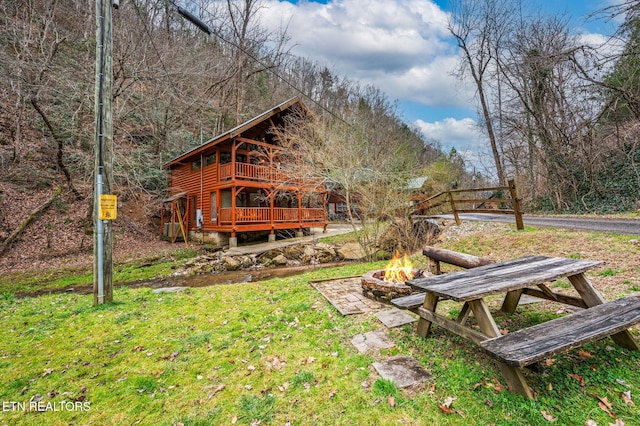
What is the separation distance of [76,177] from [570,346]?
18.3 meters

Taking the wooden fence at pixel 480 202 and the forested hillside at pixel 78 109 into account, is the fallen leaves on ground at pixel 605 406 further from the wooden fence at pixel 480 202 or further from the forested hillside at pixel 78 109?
the forested hillside at pixel 78 109

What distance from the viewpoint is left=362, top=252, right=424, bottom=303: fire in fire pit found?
4034 millimetres

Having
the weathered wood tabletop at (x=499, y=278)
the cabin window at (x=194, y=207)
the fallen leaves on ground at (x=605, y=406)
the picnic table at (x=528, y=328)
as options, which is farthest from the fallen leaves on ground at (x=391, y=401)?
the cabin window at (x=194, y=207)

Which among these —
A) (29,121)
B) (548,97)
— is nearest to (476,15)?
(548,97)

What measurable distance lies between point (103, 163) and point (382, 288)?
200 inches

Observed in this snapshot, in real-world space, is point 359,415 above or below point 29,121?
below

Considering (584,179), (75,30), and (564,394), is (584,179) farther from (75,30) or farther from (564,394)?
(75,30)

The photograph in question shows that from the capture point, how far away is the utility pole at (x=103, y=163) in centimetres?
455

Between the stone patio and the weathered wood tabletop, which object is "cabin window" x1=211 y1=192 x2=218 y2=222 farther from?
the weathered wood tabletop

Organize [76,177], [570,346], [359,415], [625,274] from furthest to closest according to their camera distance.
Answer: [76,177], [625,274], [359,415], [570,346]

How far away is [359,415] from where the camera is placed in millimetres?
1995

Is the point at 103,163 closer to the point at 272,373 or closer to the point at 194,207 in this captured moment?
the point at 272,373

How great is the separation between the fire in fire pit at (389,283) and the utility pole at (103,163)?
14.4 feet

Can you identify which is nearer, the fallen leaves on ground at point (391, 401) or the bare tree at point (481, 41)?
the fallen leaves on ground at point (391, 401)
